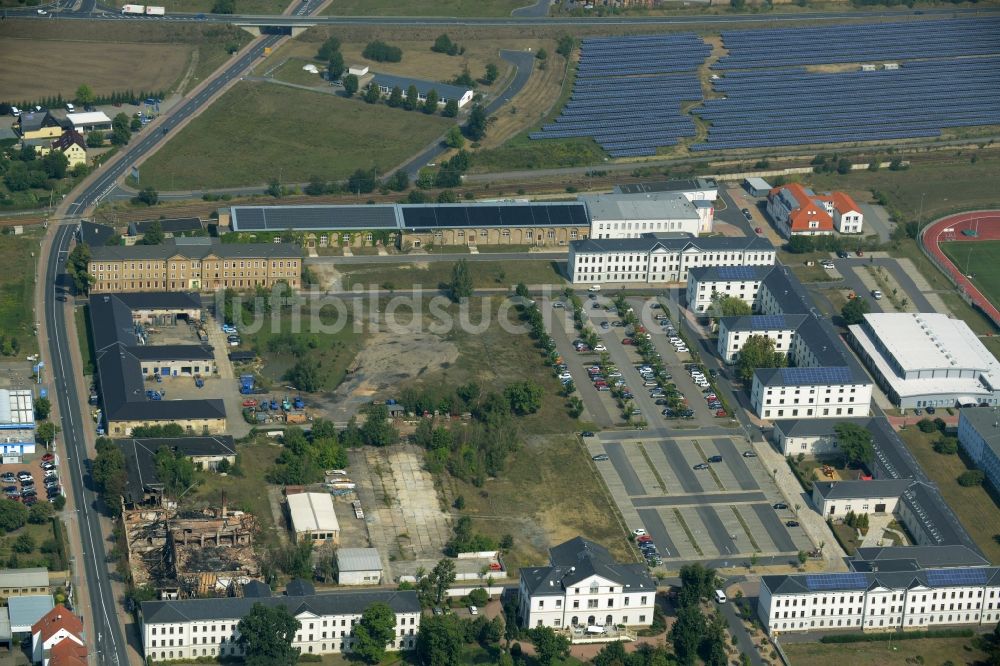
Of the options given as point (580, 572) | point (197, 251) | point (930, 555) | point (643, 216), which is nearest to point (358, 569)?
point (580, 572)

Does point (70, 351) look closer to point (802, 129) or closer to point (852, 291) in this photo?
point (852, 291)

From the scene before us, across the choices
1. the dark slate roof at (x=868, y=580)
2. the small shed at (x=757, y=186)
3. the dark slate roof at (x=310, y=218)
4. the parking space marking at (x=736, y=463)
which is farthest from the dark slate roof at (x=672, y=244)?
the dark slate roof at (x=868, y=580)

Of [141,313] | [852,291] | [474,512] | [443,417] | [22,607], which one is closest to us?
[22,607]

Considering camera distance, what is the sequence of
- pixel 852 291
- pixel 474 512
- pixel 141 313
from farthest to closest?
pixel 852 291 → pixel 141 313 → pixel 474 512

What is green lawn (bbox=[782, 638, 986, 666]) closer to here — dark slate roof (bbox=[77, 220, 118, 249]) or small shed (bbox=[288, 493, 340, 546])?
small shed (bbox=[288, 493, 340, 546])

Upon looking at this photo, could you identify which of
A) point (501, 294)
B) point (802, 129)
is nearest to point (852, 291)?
point (501, 294)

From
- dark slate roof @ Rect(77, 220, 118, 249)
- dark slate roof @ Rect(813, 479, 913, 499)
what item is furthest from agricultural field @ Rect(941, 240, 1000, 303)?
dark slate roof @ Rect(77, 220, 118, 249)
